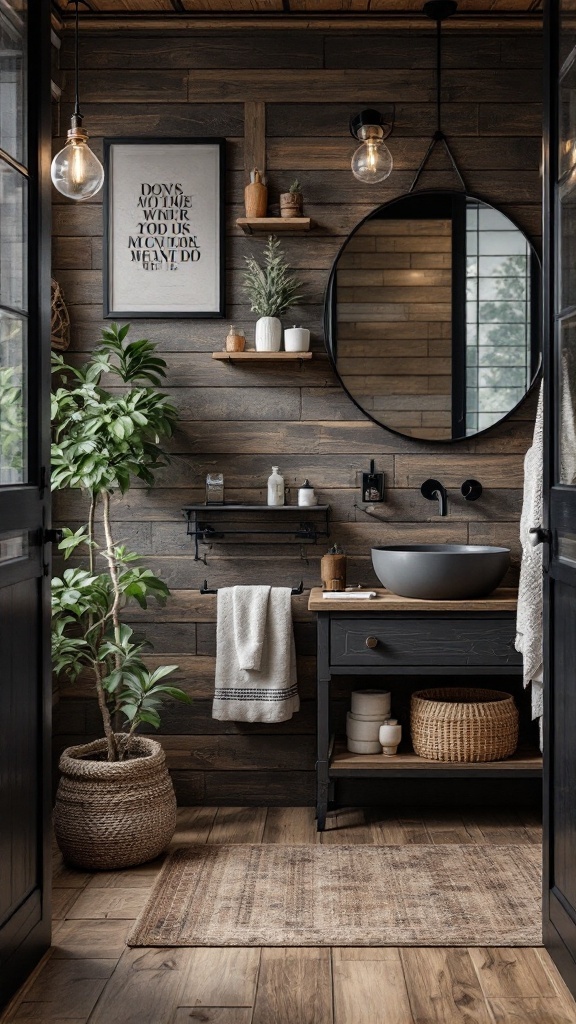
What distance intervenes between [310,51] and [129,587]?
2.08 meters

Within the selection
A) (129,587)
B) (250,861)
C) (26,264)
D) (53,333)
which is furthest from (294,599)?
(26,264)

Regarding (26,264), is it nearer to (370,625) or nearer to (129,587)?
(129,587)

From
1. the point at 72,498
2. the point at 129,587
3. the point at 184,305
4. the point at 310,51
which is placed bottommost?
the point at 129,587

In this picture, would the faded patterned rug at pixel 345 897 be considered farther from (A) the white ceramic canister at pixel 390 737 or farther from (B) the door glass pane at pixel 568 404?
(B) the door glass pane at pixel 568 404

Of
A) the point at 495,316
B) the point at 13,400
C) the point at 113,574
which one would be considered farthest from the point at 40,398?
the point at 495,316

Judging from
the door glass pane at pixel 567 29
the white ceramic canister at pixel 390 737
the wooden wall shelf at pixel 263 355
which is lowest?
the white ceramic canister at pixel 390 737

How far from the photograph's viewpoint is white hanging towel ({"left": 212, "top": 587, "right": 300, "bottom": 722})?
358 cm

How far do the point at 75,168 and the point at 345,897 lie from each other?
2.17 meters

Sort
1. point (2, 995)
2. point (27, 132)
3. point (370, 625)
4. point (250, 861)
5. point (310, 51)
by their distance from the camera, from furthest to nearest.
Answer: point (310, 51) → point (370, 625) → point (250, 861) → point (27, 132) → point (2, 995)

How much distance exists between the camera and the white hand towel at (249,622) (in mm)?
3541

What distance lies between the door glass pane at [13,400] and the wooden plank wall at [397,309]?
1.60 meters

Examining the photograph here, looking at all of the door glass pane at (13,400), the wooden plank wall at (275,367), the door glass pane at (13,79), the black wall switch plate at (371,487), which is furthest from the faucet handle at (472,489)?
the door glass pane at (13,79)

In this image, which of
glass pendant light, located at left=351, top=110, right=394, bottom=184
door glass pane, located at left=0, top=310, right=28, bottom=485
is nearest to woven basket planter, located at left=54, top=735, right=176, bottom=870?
door glass pane, located at left=0, top=310, right=28, bottom=485

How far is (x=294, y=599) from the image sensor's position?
3.78m
